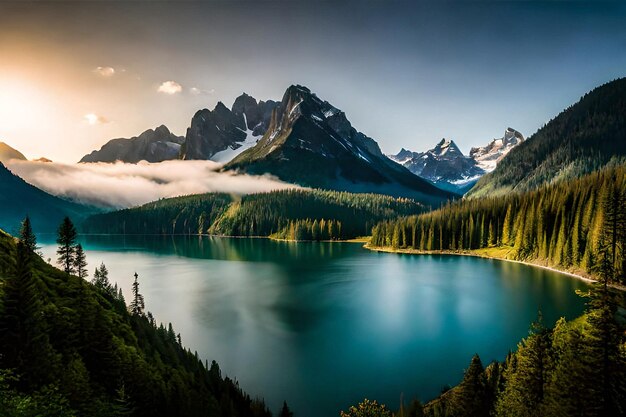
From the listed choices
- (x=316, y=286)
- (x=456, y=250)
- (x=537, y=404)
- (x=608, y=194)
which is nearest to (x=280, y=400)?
(x=537, y=404)

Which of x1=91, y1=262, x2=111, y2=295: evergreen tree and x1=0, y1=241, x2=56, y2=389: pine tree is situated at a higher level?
x1=0, y1=241, x2=56, y2=389: pine tree

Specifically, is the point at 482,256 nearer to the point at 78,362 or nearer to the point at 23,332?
the point at 78,362

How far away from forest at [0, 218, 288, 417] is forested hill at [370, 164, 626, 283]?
61.9m

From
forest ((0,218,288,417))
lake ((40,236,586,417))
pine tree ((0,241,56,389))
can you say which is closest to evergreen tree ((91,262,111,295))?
lake ((40,236,586,417))

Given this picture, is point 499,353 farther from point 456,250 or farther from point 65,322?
point 456,250

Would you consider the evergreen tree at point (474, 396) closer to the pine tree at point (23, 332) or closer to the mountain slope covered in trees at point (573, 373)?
the mountain slope covered in trees at point (573, 373)

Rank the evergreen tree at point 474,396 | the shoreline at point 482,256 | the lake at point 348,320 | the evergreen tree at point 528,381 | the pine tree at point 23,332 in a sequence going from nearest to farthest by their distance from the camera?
1. the pine tree at point 23,332
2. the evergreen tree at point 528,381
3. the evergreen tree at point 474,396
4. the lake at point 348,320
5. the shoreline at point 482,256

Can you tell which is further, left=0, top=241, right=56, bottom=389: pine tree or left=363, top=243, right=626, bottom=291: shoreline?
left=363, top=243, right=626, bottom=291: shoreline

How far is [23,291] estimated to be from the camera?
21.5 metres

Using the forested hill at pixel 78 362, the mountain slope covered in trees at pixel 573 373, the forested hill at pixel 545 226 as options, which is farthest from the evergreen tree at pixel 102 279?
the forested hill at pixel 545 226

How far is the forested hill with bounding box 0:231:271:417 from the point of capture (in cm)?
1900

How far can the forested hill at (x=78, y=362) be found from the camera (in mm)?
19000

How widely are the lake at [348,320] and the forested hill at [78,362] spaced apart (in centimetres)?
959

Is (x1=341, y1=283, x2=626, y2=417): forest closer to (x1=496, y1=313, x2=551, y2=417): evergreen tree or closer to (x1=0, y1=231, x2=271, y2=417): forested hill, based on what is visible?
(x1=496, y1=313, x2=551, y2=417): evergreen tree
